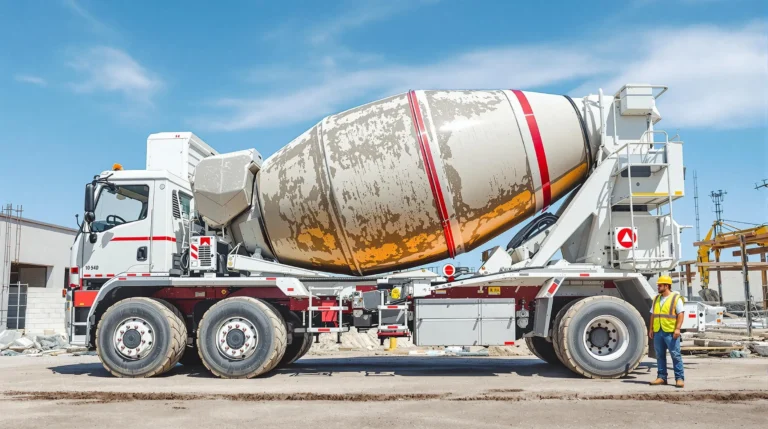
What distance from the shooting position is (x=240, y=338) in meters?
10.1

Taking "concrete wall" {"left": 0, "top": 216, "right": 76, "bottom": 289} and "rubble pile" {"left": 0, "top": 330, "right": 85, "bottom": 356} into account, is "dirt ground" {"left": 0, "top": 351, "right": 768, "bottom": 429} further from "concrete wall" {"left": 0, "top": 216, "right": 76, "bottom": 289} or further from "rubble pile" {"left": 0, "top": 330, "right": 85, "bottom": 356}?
"concrete wall" {"left": 0, "top": 216, "right": 76, "bottom": 289}

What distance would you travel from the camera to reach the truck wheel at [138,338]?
33.6 feet

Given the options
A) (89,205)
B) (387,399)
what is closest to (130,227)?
(89,205)

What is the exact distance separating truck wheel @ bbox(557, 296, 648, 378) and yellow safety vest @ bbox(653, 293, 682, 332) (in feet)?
1.42

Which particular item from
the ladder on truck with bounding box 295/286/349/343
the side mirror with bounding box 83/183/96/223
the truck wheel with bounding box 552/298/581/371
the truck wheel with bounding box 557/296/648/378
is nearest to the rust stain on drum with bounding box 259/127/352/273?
the ladder on truck with bounding box 295/286/349/343

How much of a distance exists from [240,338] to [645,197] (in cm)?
626

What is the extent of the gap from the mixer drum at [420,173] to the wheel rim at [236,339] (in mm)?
1470

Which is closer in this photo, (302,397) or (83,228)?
(302,397)

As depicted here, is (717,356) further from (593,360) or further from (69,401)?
(69,401)

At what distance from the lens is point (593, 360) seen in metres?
9.91

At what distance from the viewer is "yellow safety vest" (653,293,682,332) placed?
9.33 meters

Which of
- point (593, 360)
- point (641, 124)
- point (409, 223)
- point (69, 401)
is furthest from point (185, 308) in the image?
point (641, 124)

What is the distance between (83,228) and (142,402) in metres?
3.95

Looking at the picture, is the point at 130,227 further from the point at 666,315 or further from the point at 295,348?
the point at 666,315
